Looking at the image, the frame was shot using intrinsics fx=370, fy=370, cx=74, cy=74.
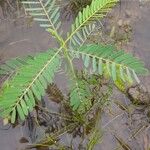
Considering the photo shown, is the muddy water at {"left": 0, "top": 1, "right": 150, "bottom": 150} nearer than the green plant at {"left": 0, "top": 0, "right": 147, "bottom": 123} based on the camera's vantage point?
No

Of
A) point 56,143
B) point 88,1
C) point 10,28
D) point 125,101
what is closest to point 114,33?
point 88,1

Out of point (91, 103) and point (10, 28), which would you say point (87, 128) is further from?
point (10, 28)

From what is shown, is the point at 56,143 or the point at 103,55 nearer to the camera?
the point at 103,55

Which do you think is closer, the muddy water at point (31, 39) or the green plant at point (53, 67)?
the green plant at point (53, 67)

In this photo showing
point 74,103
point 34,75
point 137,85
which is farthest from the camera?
point 137,85

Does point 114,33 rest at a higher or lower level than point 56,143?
higher

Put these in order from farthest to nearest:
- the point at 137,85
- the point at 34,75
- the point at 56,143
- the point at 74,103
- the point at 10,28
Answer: the point at 10,28
the point at 137,85
the point at 56,143
the point at 74,103
the point at 34,75

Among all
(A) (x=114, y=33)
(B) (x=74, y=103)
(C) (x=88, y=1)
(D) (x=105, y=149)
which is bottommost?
(D) (x=105, y=149)

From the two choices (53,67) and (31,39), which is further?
(31,39)

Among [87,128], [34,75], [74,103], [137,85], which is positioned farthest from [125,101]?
[34,75]
